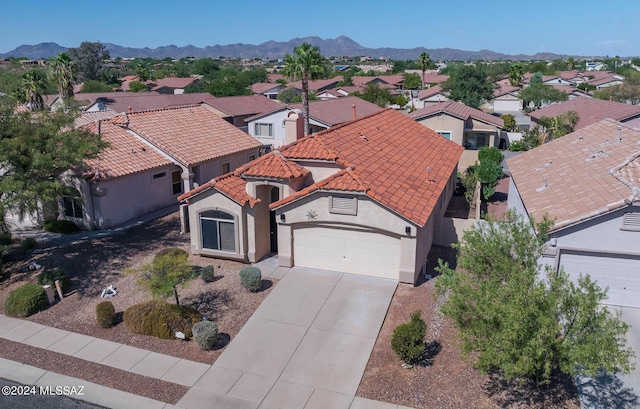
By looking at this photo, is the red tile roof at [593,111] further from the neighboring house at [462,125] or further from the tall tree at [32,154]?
the tall tree at [32,154]

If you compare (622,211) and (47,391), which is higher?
(622,211)

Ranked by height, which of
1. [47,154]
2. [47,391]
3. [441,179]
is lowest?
[47,391]

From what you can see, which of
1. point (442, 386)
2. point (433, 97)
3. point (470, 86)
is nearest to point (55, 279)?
point (442, 386)

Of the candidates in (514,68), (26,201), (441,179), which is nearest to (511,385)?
(441,179)

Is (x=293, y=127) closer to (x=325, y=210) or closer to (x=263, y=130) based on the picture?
(x=325, y=210)

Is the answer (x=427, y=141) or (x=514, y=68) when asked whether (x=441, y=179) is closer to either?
(x=427, y=141)

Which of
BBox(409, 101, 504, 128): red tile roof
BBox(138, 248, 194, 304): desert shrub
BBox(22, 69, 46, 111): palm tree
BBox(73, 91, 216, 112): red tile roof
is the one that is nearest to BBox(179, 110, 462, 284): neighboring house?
BBox(138, 248, 194, 304): desert shrub

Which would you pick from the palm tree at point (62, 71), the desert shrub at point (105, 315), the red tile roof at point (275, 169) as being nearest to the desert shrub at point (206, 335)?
the desert shrub at point (105, 315)
